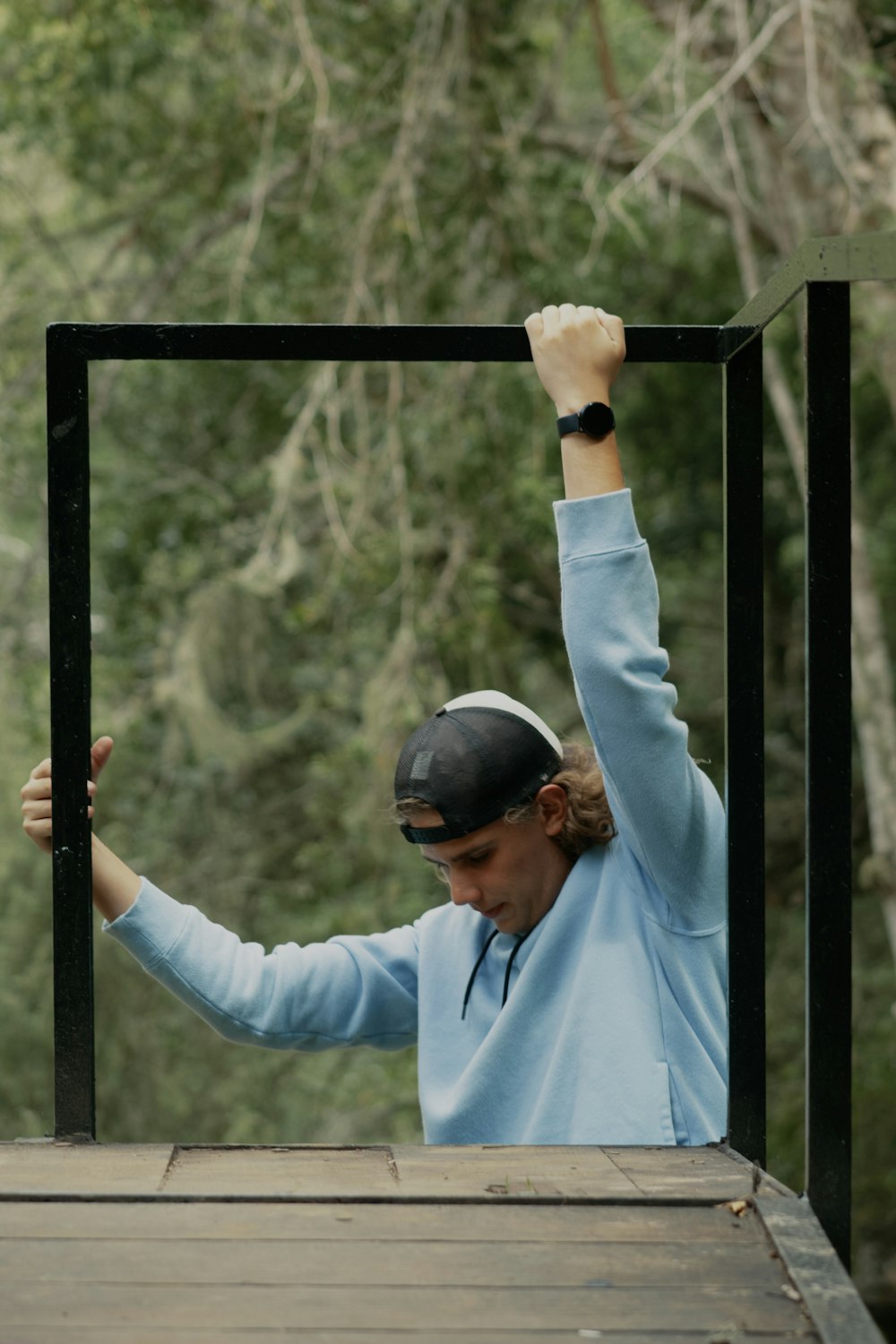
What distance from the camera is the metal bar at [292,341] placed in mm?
1593

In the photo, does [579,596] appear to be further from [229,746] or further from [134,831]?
[134,831]

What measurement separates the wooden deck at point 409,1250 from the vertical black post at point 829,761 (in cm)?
7

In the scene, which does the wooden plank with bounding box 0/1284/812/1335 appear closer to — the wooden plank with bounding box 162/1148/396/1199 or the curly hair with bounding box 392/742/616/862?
the wooden plank with bounding box 162/1148/396/1199

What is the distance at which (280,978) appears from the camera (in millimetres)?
2094

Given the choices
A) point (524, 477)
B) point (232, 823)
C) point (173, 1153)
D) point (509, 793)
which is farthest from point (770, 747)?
point (173, 1153)

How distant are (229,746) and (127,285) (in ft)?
5.69

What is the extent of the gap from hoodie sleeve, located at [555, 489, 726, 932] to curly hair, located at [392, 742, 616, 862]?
164mm


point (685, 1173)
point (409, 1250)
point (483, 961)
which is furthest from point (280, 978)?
point (409, 1250)

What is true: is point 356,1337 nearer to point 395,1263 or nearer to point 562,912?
point 395,1263

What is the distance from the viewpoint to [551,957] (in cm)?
187

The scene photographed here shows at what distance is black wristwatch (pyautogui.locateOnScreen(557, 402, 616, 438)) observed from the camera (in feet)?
5.34

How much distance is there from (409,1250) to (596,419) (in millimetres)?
792

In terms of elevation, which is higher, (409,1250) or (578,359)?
(578,359)

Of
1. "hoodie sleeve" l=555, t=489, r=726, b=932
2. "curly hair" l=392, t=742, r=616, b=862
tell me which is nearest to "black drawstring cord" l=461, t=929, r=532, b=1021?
"curly hair" l=392, t=742, r=616, b=862
